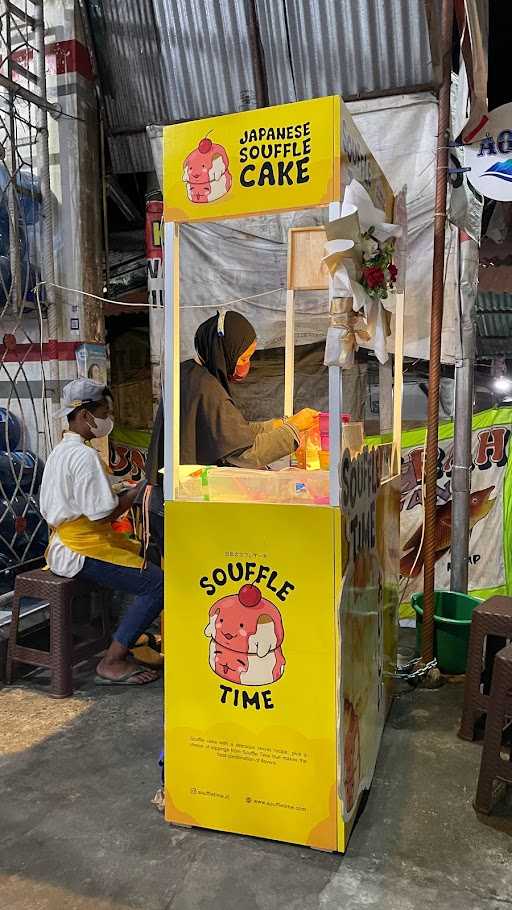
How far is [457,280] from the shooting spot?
4.45 meters

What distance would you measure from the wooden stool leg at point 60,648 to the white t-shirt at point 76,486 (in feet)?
1.61

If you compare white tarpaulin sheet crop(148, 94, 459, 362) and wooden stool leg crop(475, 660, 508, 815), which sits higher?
white tarpaulin sheet crop(148, 94, 459, 362)

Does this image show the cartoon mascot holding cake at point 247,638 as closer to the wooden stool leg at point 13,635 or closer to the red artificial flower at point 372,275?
the red artificial flower at point 372,275

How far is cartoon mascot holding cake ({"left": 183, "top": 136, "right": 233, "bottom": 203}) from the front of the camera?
2434 millimetres

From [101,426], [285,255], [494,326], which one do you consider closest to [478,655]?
[101,426]

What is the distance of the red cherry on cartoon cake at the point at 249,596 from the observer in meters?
2.54

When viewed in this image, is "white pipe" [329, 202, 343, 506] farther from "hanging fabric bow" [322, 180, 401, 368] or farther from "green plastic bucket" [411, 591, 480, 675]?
"green plastic bucket" [411, 591, 480, 675]

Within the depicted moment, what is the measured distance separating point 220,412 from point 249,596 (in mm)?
846

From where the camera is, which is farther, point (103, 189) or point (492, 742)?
point (103, 189)

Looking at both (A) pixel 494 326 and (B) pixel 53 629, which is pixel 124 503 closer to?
(B) pixel 53 629

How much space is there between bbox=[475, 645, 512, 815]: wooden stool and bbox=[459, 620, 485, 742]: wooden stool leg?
549 mm

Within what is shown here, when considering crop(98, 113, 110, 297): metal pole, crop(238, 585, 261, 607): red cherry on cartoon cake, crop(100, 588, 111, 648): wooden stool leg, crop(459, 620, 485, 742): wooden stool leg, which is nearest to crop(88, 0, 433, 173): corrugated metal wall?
crop(98, 113, 110, 297): metal pole

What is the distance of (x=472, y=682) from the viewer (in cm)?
339

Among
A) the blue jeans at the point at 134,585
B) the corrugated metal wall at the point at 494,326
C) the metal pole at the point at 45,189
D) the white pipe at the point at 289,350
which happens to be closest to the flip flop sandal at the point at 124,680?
the blue jeans at the point at 134,585
